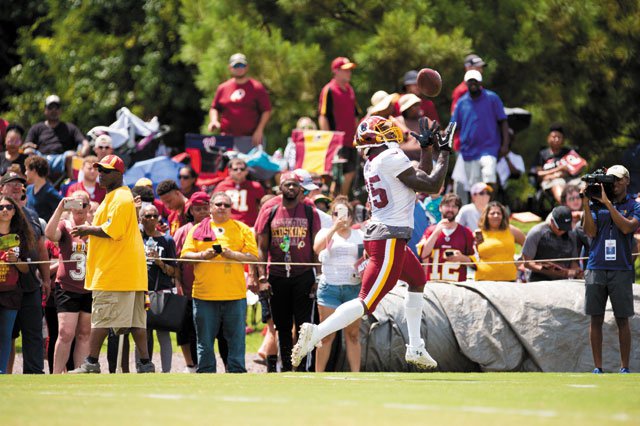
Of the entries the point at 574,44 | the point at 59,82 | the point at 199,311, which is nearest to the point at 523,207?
the point at 574,44

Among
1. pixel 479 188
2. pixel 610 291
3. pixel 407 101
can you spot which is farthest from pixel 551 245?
pixel 407 101

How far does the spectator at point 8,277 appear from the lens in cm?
1265

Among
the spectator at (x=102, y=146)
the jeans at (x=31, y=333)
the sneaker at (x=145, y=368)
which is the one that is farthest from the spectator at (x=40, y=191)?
the sneaker at (x=145, y=368)

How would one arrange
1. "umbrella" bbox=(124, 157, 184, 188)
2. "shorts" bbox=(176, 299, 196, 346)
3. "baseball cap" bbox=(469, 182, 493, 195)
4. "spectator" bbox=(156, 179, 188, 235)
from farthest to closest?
"umbrella" bbox=(124, 157, 184, 188)
"baseball cap" bbox=(469, 182, 493, 195)
"spectator" bbox=(156, 179, 188, 235)
"shorts" bbox=(176, 299, 196, 346)

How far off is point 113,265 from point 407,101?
20.9 feet

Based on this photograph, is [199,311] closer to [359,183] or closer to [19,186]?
[19,186]

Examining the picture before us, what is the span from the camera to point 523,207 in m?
21.4

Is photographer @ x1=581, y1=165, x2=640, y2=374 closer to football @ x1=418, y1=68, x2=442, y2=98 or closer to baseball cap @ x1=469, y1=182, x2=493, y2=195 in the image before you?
football @ x1=418, y1=68, x2=442, y2=98

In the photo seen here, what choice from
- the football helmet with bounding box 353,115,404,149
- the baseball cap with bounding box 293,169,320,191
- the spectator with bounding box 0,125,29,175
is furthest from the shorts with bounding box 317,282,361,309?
the spectator with bounding box 0,125,29,175

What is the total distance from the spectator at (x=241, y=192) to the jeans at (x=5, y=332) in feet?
14.9

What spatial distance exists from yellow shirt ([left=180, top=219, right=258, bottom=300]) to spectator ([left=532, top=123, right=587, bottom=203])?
20.2 ft

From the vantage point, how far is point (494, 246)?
14898mm

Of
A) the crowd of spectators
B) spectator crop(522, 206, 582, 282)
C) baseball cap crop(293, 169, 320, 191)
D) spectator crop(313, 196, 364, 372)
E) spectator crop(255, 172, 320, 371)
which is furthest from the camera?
baseball cap crop(293, 169, 320, 191)

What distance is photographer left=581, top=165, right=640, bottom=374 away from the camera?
12.4 meters
